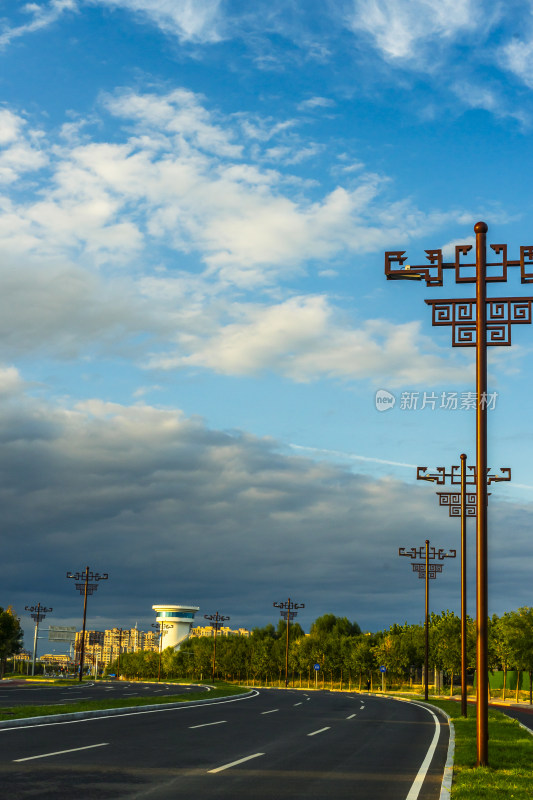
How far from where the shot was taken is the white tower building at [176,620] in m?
162

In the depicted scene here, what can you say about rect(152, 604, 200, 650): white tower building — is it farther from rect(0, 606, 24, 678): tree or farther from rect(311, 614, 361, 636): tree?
rect(0, 606, 24, 678): tree

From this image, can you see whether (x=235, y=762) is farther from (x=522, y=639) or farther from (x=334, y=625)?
(x=334, y=625)

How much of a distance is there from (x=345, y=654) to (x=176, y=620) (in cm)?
6766

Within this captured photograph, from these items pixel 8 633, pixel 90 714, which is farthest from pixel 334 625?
pixel 90 714

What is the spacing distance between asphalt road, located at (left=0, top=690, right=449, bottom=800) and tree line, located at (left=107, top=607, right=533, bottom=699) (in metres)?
41.3

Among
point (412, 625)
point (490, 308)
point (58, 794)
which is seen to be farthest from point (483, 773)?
point (412, 625)

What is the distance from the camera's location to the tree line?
62.3m

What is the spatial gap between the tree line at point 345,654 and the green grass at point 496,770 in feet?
136

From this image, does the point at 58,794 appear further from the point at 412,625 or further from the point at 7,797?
the point at 412,625

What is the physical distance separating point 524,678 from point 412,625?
14796 millimetres

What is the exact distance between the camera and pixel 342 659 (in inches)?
4099

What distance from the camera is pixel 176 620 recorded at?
534ft

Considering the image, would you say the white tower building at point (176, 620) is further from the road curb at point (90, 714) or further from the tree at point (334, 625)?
the road curb at point (90, 714)

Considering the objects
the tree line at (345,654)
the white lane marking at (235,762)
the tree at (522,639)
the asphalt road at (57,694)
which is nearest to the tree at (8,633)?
the tree line at (345,654)
